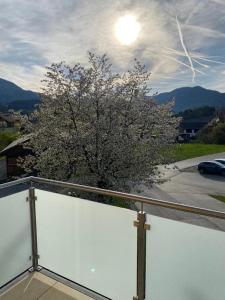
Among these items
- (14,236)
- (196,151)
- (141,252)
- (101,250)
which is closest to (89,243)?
(101,250)

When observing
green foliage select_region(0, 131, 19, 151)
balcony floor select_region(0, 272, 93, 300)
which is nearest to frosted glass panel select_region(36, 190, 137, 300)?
balcony floor select_region(0, 272, 93, 300)

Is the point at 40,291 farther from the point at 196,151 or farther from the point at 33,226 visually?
the point at 196,151

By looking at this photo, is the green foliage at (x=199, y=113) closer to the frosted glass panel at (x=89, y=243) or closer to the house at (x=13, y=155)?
the house at (x=13, y=155)

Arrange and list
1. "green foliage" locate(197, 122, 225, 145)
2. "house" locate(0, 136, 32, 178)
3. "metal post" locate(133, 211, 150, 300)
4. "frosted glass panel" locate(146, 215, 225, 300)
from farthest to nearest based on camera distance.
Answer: "green foliage" locate(197, 122, 225, 145)
"house" locate(0, 136, 32, 178)
"metal post" locate(133, 211, 150, 300)
"frosted glass panel" locate(146, 215, 225, 300)

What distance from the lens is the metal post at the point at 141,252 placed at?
216 cm

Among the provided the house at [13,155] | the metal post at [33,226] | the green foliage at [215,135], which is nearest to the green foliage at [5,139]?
the house at [13,155]

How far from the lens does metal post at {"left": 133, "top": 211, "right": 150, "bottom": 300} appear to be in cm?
216

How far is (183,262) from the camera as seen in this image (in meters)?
1.99

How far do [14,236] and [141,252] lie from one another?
129cm

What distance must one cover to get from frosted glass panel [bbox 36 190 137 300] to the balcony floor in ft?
0.36

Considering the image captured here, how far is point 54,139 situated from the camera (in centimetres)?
966

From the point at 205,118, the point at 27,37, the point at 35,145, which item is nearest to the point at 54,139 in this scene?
the point at 35,145

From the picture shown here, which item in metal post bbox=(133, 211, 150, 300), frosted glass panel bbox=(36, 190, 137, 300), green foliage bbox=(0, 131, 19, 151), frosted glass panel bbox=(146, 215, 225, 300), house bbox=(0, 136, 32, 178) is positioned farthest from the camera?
green foliage bbox=(0, 131, 19, 151)

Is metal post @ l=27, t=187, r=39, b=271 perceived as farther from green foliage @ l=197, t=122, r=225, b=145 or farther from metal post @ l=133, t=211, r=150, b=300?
green foliage @ l=197, t=122, r=225, b=145
